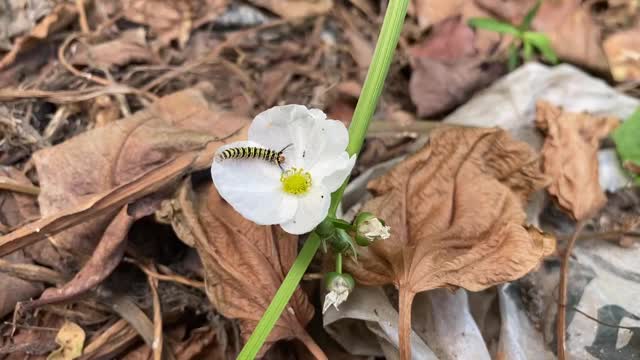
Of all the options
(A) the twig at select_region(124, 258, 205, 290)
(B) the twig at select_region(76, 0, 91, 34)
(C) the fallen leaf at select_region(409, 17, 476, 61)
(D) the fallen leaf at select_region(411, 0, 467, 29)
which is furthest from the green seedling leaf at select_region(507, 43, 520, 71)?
(B) the twig at select_region(76, 0, 91, 34)

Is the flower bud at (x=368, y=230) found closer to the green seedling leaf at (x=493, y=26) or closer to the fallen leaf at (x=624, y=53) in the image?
the green seedling leaf at (x=493, y=26)

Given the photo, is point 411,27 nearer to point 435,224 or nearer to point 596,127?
point 596,127

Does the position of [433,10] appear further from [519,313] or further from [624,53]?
[519,313]

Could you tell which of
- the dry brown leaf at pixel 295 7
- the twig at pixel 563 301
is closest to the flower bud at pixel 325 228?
the twig at pixel 563 301

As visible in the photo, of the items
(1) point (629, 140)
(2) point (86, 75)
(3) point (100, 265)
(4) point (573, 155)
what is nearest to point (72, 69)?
(2) point (86, 75)

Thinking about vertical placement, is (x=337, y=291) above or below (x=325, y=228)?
below

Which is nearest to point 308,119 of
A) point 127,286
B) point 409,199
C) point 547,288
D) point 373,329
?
point 409,199
